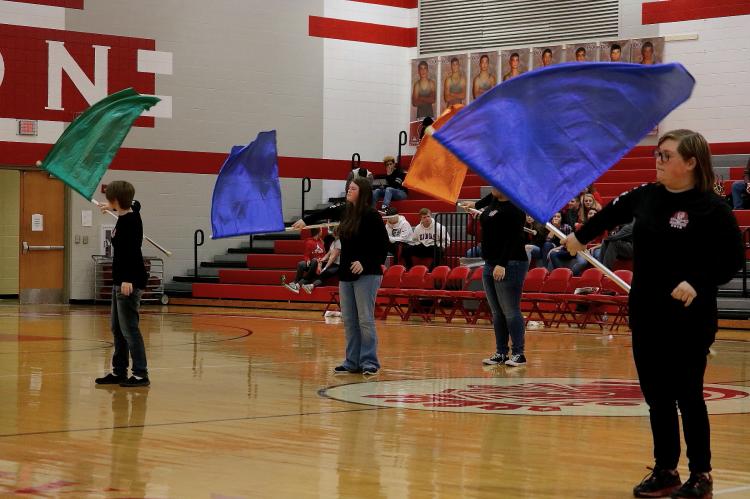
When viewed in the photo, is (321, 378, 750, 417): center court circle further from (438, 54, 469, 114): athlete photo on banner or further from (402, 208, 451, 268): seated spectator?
(438, 54, 469, 114): athlete photo on banner

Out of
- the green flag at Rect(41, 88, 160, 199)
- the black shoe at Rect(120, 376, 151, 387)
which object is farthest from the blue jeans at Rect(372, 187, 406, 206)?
the black shoe at Rect(120, 376, 151, 387)

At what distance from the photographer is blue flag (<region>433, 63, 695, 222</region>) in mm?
6738

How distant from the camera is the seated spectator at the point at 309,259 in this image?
23.2 metres

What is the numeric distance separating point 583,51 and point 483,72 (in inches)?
97.6

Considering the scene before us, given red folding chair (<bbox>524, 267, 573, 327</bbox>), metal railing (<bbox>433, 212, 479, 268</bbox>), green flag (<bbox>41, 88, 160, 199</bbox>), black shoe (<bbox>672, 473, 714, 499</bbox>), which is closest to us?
black shoe (<bbox>672, 473, 714, 499</bbox>)

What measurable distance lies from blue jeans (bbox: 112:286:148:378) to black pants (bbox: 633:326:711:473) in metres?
5.49

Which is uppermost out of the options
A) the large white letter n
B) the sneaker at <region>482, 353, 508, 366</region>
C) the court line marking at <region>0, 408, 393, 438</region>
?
the large white letter n

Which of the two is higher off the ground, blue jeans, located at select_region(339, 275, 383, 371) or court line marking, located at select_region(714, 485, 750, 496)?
blue jeans, located at select_region(339, 275, 383, 371)

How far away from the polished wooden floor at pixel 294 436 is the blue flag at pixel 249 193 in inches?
56.6

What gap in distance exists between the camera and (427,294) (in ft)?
65.5

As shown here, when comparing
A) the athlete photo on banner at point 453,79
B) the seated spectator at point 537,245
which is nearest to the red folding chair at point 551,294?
the seated spectator at point 537,245

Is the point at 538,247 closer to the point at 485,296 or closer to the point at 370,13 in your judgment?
Answer: the point at 485,296

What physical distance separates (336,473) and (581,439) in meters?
1.92

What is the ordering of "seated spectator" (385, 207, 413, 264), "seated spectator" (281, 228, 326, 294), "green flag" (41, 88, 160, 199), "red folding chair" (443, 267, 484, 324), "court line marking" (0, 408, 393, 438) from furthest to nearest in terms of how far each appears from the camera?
1. "seated spectator" (281, 228, 326, 294)
2. "seated spectator" (385, 207, 413, 264)
3. "red folding chair" (443, 267, 484, 324)
4. "green flag" (41, 88, 160, 199)
5. "court line marking" (0, 408, 393, 438)
